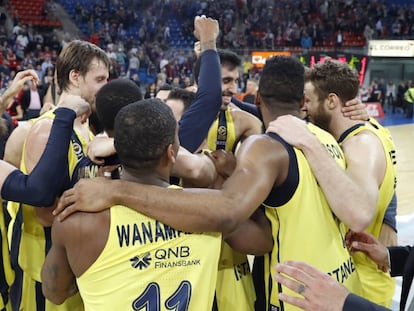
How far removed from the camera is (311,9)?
26.1 metres

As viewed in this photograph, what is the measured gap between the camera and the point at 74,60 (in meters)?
2.63

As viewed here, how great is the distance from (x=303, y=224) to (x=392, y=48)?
23208mm

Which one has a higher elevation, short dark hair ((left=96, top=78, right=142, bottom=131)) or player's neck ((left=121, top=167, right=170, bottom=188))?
short dark hair ((left=96, top=78, right=142, bottom=131))

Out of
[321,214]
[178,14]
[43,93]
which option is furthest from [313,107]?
[178,14]

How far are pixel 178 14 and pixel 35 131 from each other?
23.7 m

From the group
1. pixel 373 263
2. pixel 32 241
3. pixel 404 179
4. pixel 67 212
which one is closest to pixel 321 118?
pixel 373 263

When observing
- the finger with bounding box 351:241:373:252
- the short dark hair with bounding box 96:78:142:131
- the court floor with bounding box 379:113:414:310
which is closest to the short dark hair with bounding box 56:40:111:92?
the short dark hair with bounding box 96:78:142:131

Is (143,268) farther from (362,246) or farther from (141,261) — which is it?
(362,246)

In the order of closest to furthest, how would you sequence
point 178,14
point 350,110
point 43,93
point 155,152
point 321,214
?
point 155,152 < point 321,214 < point 350,110 < point 43,93 < point 178,14

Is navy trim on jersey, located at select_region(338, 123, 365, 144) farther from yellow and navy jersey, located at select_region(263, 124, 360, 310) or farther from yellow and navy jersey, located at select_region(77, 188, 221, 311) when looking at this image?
yellow and navy jersey, located at select_region(77, 188, 221, 311)

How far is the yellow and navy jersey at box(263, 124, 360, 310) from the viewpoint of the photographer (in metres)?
2.00

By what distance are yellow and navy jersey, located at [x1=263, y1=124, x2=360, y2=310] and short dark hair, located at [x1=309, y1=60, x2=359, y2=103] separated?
1.53 ft

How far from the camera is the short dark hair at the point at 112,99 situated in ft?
6.69

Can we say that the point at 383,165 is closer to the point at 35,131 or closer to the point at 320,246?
the point at 320,246
